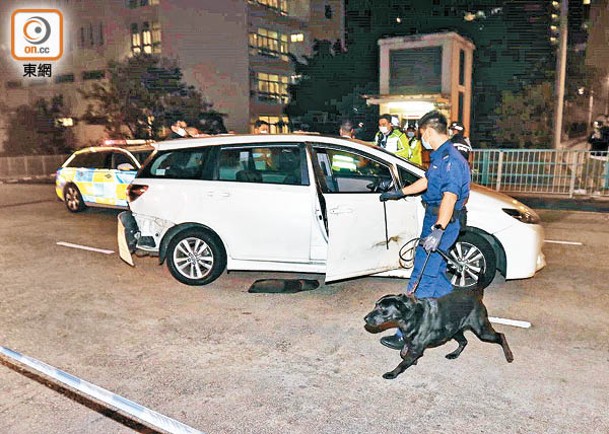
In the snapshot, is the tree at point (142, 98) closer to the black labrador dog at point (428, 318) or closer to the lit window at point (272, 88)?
the lit window at point (272, 88)

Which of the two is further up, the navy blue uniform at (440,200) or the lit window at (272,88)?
the lit window at (272,88)

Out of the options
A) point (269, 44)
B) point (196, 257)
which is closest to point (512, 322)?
point (196, 257)

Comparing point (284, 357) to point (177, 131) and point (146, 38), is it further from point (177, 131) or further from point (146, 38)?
point (146, 38)

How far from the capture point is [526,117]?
923 inches

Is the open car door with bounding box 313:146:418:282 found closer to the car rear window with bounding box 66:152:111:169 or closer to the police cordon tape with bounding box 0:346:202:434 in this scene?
the police cordon tape with bounding box 0:346:202:434

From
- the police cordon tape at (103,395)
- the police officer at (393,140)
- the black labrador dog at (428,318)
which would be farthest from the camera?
the police officer at (393,140)

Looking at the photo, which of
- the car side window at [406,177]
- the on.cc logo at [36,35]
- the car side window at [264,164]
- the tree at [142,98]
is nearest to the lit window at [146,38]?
the tree at [142,98]

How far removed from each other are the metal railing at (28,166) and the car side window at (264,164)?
714 inches

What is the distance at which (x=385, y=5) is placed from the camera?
2927 centimetres

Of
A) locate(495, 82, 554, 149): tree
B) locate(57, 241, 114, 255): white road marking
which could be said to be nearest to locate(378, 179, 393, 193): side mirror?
locate(57, 241, 114, 255): white road marking

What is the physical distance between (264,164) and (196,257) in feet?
4.12

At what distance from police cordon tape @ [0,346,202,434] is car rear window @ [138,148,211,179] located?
254 centimetres

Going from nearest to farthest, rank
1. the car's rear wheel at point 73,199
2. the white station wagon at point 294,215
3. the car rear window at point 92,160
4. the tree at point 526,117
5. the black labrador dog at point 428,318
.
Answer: the black labrador dog at point 428,318
the white station wagon at point 294,215
the car rear window at point 92,160
the car's rear wheel at point 73,199
the tree at point 526,117

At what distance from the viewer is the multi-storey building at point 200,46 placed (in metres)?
32.8
